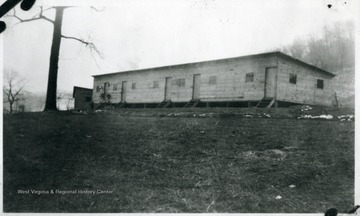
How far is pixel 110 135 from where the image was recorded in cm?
589

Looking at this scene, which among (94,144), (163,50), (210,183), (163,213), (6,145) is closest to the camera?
(163,213)

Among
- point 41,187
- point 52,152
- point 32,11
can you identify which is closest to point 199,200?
point 41,187

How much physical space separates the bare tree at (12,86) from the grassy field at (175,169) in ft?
1.13

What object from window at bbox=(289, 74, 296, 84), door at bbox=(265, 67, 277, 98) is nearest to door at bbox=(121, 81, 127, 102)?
door at bbox=(265, 67, 277, 98)

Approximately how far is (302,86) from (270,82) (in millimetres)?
2117

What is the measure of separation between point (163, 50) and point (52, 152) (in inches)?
103

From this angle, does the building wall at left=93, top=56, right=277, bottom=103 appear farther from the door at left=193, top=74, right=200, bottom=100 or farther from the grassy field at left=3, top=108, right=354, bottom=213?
the grassy field at left=3, top=108, right=354, bottom=213

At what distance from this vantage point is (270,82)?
11.9 m

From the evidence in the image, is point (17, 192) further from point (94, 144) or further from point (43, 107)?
point (43, 107)

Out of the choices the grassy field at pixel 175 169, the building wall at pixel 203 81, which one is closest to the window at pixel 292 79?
the building wall at pixel 203 81

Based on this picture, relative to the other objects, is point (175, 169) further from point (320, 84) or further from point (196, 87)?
point (320, 84)

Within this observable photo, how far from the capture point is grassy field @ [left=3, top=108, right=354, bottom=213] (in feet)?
13.5

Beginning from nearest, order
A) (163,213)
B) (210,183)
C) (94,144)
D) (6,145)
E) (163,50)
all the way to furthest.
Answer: (163,213) → (210,183) → (6,145) → (94,144) → (163,50)

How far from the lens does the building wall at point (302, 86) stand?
1200cm
